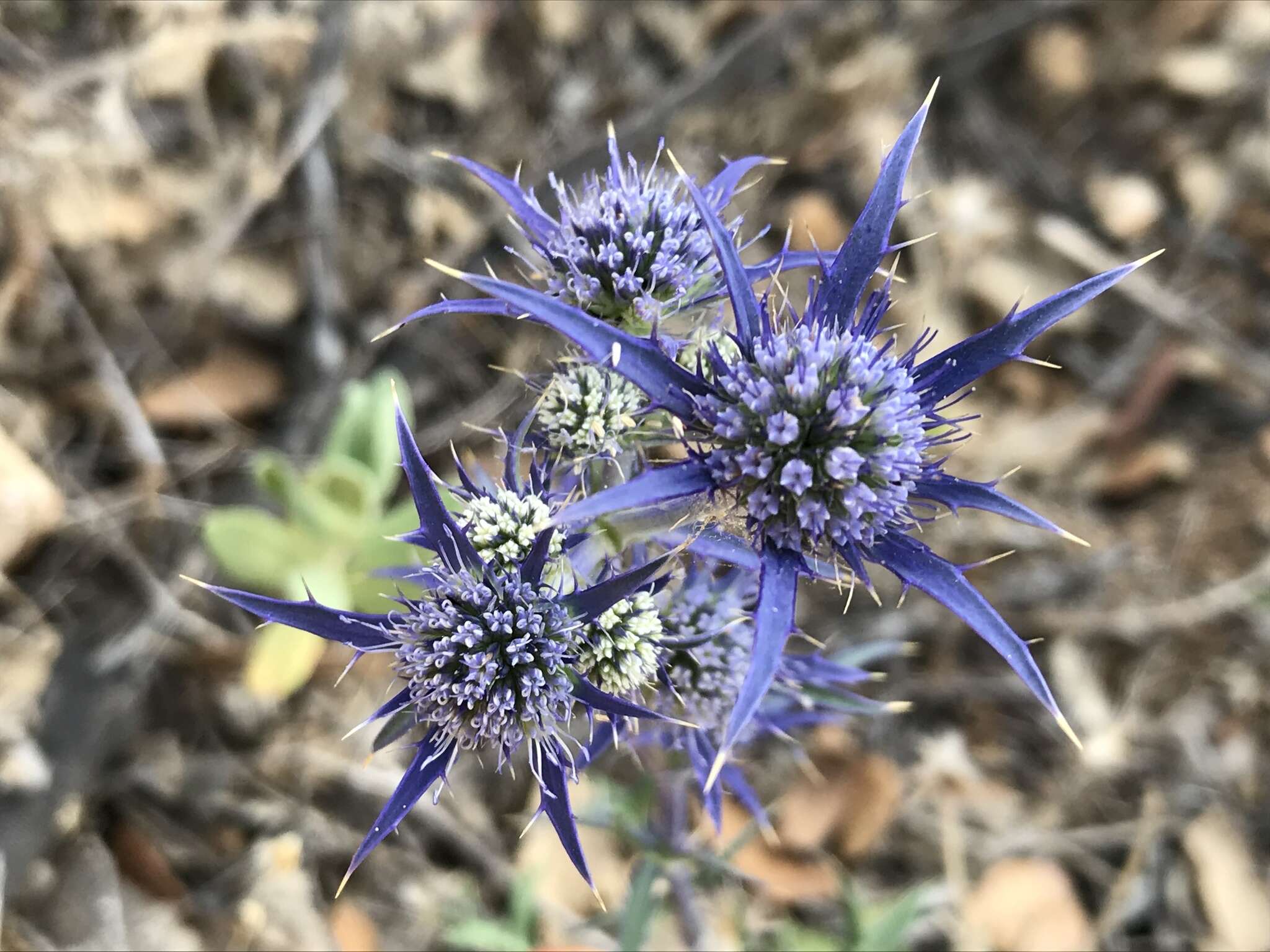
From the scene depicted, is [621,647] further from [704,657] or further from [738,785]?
[738,785]

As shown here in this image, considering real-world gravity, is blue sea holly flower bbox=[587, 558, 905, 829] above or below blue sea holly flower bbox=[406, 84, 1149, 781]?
below

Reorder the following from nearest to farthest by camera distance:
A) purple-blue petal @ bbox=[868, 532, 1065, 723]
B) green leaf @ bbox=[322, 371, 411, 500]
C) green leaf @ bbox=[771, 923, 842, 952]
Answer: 1. purple-blue petal @ bbox=[868, 532, 1065, 723]
2. green leaf @ bbox=[771, 923, 842, 952]
3. green leaf @ bbox=[322, 371, 411, 500]

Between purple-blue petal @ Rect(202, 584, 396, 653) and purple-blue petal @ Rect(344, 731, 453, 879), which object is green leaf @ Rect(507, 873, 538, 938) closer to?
purple-blue petal @ Rect(344, 731, 453, 879)

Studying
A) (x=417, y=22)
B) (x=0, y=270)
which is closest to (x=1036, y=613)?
(x=417, y=22)

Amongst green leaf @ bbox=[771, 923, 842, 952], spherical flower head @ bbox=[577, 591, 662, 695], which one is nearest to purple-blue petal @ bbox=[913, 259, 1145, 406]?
spherical flower head @ bbox=[577, 591, 662, 695]

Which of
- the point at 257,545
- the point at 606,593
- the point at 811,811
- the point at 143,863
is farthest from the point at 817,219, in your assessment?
the point at 143,863
